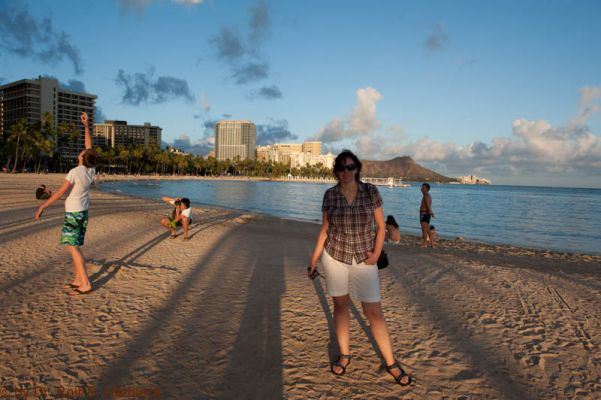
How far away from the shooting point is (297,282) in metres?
6.55

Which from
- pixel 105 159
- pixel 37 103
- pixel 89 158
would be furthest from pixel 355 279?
pixel 37 103

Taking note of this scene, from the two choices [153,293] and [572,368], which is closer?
[572,368]

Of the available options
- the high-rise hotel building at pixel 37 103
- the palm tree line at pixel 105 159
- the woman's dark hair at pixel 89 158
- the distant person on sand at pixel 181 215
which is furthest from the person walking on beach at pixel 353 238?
the high-rise hotel building at pixel 37 103

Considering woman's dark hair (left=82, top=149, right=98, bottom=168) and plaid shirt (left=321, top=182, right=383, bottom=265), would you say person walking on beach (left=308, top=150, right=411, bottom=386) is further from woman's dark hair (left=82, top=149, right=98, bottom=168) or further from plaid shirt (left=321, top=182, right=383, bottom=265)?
woman's dark hair (left=82, top=149, right=98, bottom=168)

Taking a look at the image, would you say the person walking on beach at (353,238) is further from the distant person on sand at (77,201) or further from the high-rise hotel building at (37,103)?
the high-rise hotel building at (37,103)

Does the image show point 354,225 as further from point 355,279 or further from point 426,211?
point 426,211

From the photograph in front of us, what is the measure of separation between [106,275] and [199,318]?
8.95 feet

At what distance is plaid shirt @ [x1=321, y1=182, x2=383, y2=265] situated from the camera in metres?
2.98

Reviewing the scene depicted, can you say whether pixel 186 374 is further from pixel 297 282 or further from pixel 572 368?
pixel 572 368

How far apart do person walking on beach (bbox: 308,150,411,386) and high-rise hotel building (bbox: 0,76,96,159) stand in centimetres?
13594

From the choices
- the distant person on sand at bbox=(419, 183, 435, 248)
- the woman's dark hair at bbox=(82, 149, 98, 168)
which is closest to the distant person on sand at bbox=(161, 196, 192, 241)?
the woman's dark hair at bbox=(82, 149, 98, 168)

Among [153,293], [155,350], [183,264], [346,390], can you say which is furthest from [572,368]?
[183,264]

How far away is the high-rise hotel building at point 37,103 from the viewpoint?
393 ft

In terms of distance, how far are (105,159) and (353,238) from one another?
124 m
